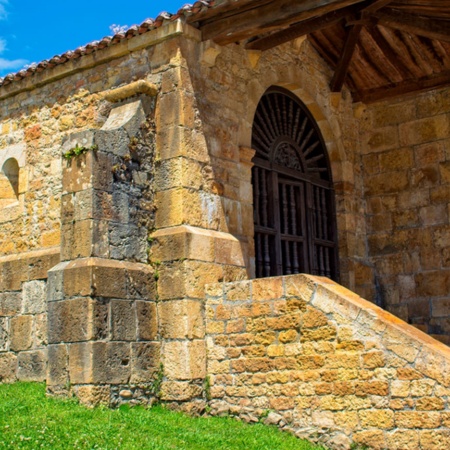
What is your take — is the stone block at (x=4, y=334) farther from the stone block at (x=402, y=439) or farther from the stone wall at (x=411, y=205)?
the stone wall at (x=411, y=205)

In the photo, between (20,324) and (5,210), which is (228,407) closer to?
(20,324)

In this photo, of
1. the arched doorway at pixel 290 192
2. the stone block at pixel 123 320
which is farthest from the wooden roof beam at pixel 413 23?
the stone block at pixel 123 320

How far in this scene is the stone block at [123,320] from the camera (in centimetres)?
706

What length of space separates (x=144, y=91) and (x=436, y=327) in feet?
16.4

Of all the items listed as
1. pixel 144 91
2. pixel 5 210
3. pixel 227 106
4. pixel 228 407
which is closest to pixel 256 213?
pixel 227 106

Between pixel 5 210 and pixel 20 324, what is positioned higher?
pixel 5 210

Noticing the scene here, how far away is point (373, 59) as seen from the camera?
33.7ft

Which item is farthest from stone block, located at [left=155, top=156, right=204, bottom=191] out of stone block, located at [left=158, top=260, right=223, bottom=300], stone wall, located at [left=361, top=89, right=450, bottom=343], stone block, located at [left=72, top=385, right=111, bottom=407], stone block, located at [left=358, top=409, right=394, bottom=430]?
stone wall, located at [left=361, top=89, right=450, bottom=343]

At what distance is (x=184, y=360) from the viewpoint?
7270 mm

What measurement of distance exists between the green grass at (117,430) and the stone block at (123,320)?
→ 685 millimetres

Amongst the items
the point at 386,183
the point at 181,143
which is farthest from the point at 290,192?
the point at 181,143

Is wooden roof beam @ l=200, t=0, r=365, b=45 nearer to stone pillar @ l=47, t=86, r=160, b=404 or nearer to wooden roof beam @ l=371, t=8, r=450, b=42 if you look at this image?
wooden roof beam @ l=371, t=8, r=450, b=42

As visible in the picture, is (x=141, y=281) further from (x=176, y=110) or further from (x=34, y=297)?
(x=176, y=110)

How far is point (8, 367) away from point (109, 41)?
3.89 m
